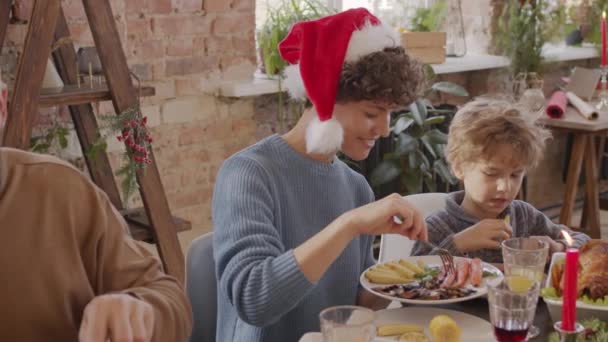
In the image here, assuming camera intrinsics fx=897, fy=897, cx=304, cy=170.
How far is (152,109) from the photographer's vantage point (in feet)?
10.5

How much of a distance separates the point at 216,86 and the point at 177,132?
240 millimetres

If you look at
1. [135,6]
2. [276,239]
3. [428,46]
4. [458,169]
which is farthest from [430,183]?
[276,239]

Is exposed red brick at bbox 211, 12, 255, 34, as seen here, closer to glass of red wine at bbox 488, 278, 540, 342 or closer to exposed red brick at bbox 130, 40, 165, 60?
exposed red brick at bbox 130, 40, 165, 60

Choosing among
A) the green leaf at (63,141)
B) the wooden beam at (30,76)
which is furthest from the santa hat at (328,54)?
the green leaf at (63,141)

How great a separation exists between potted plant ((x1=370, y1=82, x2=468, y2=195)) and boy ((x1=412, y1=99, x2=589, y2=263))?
4.75 ft

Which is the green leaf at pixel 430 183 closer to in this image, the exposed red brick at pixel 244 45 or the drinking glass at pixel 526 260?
the exposed red brick at pixel 244 45

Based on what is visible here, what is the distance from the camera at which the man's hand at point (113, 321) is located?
114cm

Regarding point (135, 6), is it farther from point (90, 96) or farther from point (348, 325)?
point (348, 325)

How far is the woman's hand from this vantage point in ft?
5.18

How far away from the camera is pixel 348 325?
1224mm

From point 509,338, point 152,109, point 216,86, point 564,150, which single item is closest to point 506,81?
point 564,150

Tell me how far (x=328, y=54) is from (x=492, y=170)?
22.0 inches

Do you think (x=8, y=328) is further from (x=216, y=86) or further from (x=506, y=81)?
(x=506, y=81)

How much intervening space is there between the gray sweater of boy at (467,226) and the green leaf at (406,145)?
143 cm
